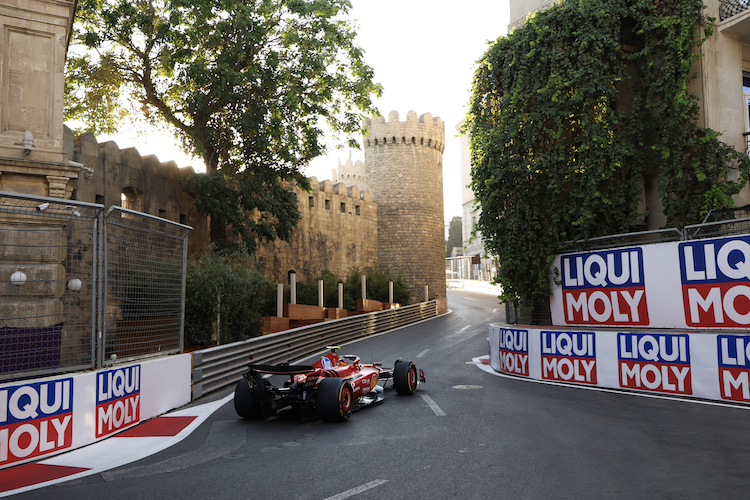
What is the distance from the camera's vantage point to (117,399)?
7492mm

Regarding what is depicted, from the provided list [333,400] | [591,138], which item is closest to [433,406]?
[333,400]

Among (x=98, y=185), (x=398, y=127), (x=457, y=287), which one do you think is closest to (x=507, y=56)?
(x=98, y=185)

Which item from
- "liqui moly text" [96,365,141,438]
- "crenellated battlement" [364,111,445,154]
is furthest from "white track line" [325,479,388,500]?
"crenellated battlement" [364,111,445,154]

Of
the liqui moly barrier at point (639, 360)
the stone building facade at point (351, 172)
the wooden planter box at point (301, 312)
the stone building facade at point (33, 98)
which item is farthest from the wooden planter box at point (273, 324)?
the stone building facade at point (351, 172)

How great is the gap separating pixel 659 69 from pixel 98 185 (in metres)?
16.4

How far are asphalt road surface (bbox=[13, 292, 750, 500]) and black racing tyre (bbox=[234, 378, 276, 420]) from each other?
19 centimetres

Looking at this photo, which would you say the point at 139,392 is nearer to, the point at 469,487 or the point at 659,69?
the point at 469,487

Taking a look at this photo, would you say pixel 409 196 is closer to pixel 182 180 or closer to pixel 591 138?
pixel 182 180

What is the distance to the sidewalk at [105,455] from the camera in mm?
5484

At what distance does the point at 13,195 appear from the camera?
6.05m

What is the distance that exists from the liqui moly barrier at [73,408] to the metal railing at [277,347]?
1.67 m

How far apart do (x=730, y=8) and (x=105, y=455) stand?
51.7 ft

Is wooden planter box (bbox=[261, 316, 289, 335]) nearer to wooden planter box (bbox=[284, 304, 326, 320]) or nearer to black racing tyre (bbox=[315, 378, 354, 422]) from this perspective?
wooden planter box (bbox=[284, 304, 326, 320])

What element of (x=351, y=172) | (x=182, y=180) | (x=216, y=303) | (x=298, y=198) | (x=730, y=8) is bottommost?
(x=216, y=303)
